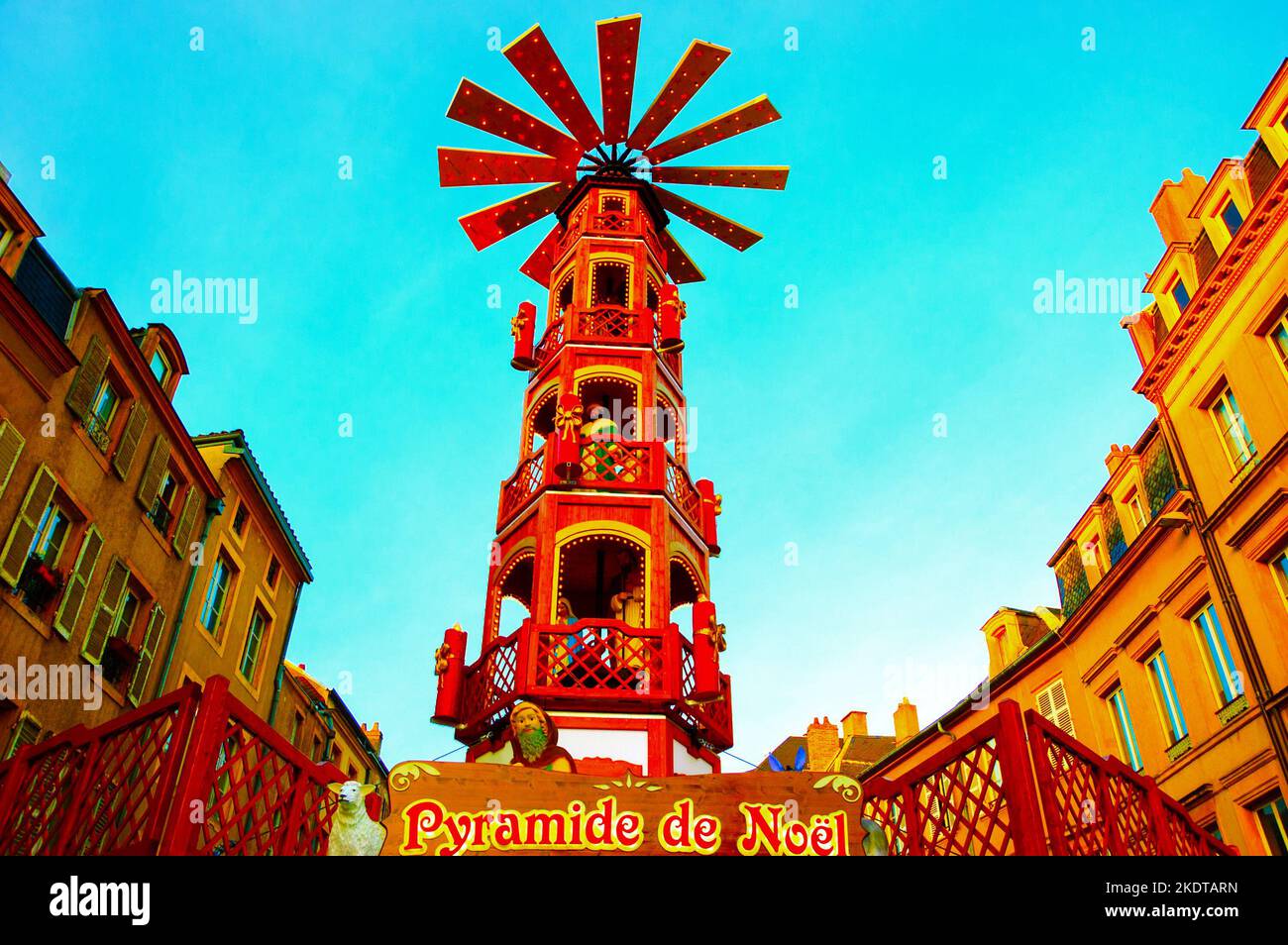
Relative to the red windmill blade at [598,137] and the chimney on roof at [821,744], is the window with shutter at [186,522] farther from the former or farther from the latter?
the chimney on roof at [821,744]

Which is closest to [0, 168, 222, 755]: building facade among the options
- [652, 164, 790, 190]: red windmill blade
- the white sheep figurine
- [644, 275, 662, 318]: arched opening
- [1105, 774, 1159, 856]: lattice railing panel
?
the white sheep figurine

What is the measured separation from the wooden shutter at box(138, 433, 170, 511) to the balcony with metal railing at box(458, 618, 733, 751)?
28.9 feet

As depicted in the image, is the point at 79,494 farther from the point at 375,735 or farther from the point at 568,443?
the point at 375,735

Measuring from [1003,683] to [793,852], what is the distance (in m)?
19.0

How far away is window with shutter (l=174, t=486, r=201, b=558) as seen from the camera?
66.6 ft

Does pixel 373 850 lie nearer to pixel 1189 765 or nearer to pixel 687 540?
pixel 687 540

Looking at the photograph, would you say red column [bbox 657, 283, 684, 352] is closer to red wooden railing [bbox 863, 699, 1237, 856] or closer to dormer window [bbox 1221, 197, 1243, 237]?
dormer window [bbox 1221, 197, 1243, 237]

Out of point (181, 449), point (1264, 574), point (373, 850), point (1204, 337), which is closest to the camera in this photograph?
point (373, 850)

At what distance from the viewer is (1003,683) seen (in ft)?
81.5

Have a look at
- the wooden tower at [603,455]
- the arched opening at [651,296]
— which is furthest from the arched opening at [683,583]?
the arched opening at [651,296]

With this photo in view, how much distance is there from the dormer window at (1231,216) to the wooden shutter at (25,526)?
21.0 metres

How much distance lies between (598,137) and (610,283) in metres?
3.20

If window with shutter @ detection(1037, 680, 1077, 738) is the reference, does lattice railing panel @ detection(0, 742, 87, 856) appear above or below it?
below
